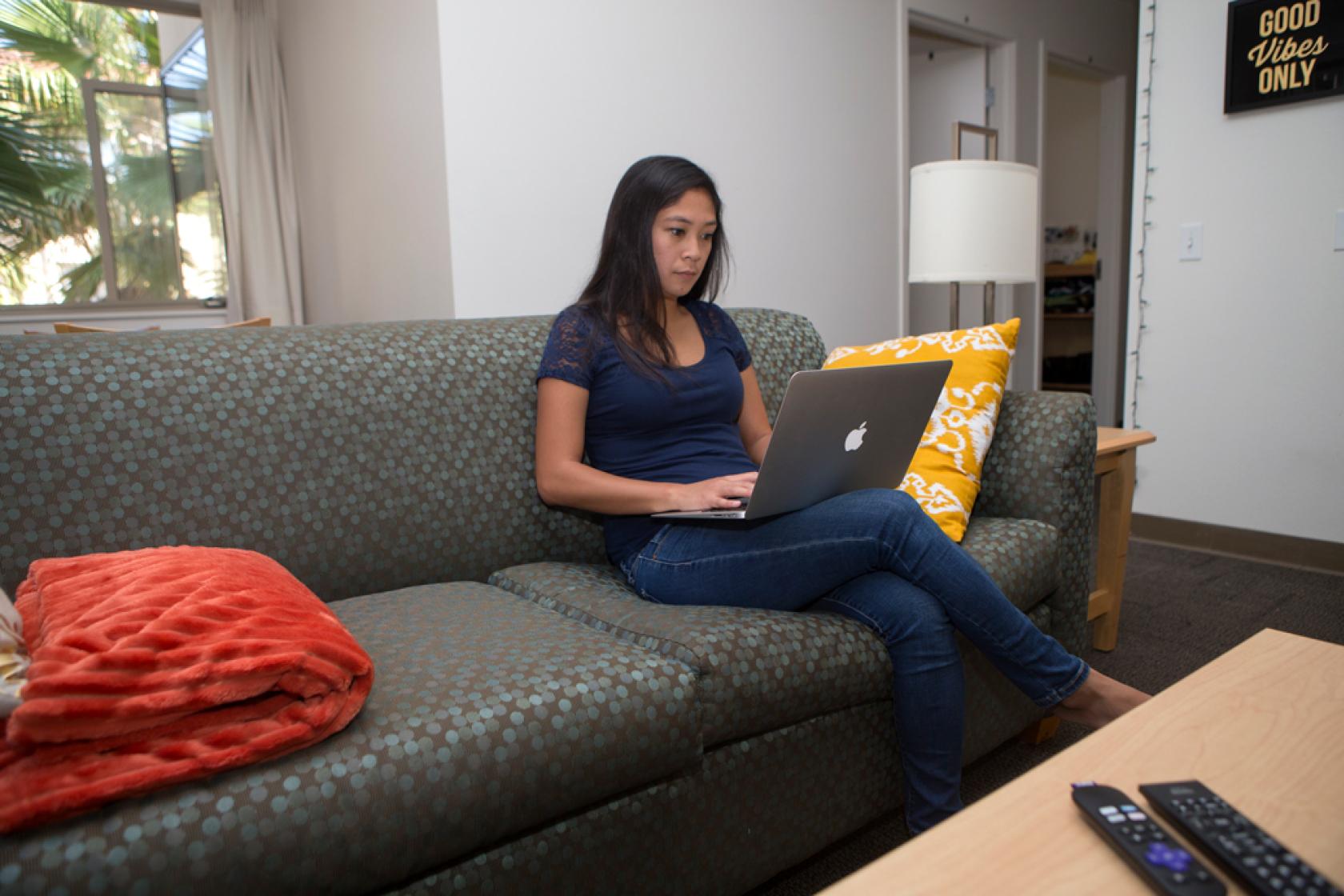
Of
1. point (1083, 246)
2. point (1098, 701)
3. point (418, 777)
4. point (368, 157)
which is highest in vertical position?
point (368, 157)

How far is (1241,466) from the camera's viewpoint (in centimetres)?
281

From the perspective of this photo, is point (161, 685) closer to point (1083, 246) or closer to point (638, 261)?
point (638, 261)

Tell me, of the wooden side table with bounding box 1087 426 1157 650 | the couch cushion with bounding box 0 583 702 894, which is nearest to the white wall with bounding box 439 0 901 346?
the wooden side table with bounding box 1087 426 1157 650

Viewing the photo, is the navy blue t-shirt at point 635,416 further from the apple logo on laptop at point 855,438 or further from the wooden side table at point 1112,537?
the wooden side table at point 1112,537

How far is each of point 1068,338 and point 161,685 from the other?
6252 mm

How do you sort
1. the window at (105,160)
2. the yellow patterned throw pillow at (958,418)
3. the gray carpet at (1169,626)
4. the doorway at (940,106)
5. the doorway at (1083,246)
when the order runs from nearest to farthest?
the gray carpet at (1169,626) → the yellow patterned throw pillow at (958,418) → the window at (105,160) → the doorway at (940,106) → the doorway at (1083,246)

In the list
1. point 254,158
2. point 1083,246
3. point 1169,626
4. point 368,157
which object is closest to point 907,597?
point 1169,626

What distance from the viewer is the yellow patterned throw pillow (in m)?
1.67

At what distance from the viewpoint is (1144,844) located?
0.69 metres

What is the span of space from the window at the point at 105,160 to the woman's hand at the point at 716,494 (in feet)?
12.8

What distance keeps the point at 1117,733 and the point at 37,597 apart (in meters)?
1.19

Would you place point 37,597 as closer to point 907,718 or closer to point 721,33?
point 907,718

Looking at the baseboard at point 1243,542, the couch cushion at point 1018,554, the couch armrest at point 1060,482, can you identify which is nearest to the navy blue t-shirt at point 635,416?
the couch cushion at point 1018,554

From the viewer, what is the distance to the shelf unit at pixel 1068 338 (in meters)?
5.76
